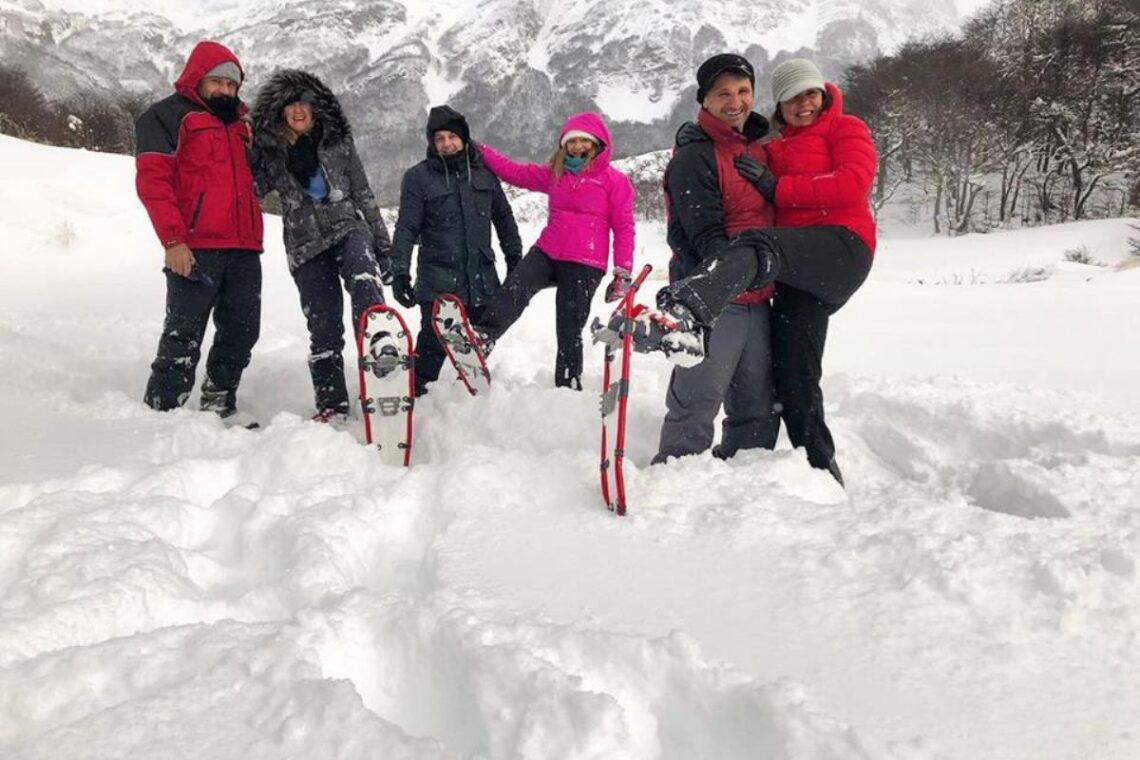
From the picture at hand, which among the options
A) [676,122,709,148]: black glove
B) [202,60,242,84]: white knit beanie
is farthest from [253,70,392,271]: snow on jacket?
[676,122,709,148]: black glove

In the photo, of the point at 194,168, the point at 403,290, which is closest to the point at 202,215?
the point at 194,168

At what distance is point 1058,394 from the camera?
3504 mm

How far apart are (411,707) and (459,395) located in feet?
7.55

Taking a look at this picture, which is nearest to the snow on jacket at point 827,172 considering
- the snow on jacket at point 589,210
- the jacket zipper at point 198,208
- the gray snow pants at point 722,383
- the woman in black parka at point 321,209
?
the gray snow pants at point 722,383

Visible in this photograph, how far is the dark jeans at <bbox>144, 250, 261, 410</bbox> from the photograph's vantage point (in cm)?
341

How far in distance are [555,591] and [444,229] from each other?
8.87 ft

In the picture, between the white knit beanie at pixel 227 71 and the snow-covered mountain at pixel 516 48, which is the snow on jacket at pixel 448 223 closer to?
the white knit beanie at pixel 227 71

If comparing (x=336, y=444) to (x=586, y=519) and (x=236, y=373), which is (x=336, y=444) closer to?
(x=586, y=519)

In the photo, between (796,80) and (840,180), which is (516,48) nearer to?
(796,80)

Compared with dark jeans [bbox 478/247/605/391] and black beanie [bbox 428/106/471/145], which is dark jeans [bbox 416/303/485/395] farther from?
black beanie [bbox 428/106/471/145]

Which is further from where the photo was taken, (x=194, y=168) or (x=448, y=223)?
(x=448, y=223)

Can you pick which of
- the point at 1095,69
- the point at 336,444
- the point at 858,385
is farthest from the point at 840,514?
the point at 1095,69

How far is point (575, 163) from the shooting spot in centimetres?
379

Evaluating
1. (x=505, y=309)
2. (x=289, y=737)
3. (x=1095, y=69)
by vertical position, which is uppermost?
(x=1095, y=69)
